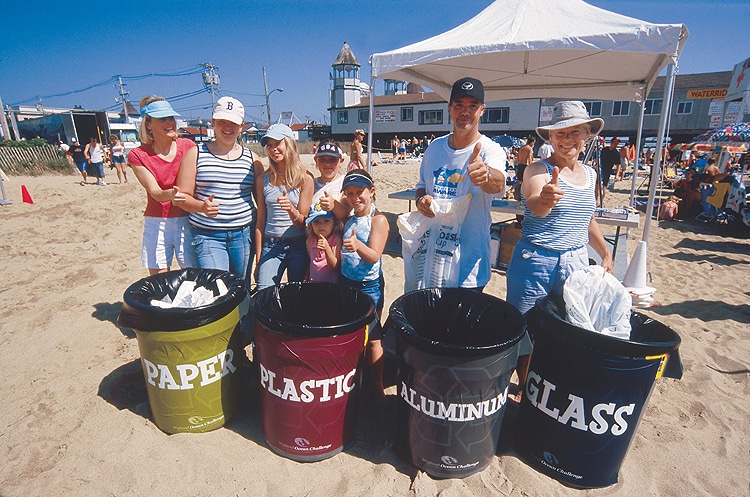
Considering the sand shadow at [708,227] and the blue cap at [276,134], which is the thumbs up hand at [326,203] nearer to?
the blue cap at [276,134]

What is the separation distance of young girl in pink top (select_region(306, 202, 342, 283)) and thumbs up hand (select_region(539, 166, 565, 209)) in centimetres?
125

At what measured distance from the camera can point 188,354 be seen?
79.9 inches

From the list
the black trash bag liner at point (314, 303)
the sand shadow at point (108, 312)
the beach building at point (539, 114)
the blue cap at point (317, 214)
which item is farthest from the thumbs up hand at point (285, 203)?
the beach building at point (539, 114)

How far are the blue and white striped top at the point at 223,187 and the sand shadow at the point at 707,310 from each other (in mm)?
4324

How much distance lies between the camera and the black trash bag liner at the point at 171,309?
76.3 inches

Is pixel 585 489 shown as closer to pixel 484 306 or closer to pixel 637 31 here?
pixel 484 306

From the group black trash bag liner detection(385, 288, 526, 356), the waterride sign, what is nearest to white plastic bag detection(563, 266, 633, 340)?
black trash bag liner detection(385, 288, 526, 356)

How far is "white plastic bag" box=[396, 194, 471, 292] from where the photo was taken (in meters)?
2.22

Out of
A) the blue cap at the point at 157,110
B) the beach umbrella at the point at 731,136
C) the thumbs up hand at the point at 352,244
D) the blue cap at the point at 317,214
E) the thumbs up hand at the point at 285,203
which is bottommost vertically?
the thumbs up hand at the point at 352,244

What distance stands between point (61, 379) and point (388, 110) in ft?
120

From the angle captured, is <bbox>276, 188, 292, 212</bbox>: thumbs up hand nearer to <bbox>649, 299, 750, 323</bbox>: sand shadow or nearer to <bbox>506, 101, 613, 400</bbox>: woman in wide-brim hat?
<bbox>506, 101, 613, 400</bbox>: woman in wide-brim hat

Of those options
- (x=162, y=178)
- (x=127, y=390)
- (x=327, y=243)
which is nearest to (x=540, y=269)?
(x=327, y=243)

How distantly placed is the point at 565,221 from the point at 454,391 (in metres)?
1.11

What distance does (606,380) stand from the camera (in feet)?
5.63
